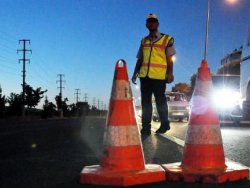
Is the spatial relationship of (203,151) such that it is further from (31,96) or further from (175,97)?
(31,96)

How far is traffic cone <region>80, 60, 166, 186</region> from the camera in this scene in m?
4.54

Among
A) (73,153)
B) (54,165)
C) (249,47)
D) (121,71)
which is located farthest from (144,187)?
(249,47)

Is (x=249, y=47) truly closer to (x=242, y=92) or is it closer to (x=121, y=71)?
(x=242, y=92)

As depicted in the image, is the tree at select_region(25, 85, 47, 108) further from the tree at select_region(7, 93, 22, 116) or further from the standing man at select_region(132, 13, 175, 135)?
the standing man at select_region(132, 13, 175, 135)

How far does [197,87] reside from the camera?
17.6 feet

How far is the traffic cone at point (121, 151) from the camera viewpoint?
4539 mm

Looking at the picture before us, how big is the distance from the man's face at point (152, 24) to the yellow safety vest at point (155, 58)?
0.87 feet

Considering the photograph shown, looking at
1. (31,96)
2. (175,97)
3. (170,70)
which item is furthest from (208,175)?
(31,96)

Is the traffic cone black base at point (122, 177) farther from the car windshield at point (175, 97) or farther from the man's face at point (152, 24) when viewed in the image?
the car windshield at point (175, 97)

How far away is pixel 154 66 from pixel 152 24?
2.46ft

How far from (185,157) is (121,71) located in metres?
1.03

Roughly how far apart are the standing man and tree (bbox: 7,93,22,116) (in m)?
83.6

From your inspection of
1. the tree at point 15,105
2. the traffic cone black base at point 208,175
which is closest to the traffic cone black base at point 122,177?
the traffic cone black base at point 208,175

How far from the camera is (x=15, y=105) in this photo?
326 ft
